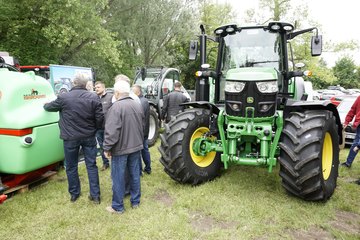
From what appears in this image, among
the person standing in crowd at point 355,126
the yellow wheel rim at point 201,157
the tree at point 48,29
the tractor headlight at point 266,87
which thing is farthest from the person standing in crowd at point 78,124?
the tree at point 48,29

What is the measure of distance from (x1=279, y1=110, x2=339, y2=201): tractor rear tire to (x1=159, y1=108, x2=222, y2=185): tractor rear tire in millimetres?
1253

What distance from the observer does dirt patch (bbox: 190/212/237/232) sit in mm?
3520

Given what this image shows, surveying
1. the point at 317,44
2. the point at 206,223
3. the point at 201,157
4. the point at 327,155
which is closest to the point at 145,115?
the point at 201,157

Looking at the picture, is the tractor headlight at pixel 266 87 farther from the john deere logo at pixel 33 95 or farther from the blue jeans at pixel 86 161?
the john deere logo at pixel 33 95

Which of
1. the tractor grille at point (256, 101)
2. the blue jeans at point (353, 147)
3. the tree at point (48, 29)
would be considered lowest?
the blue jeans at point (353, 147)

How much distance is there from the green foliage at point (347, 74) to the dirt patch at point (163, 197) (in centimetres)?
5840

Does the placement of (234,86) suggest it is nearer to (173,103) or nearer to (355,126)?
(355,126)

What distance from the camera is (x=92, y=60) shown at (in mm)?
19266

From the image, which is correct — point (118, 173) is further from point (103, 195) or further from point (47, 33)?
point (47, 33)

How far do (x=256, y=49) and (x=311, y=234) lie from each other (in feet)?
9.69

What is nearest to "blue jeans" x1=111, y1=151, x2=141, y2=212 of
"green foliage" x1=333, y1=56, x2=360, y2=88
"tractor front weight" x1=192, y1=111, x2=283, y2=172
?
"tractor front weight" x1=192, y1=111, x2=283, y2=172

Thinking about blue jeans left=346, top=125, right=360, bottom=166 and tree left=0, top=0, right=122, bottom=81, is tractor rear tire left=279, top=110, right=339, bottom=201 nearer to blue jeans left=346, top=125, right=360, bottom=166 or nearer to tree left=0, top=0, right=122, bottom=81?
blue jeans left=346, top=125, right=360, bottom=166

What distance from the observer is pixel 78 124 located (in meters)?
4.03

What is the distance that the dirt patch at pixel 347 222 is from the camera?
11.5 ft
